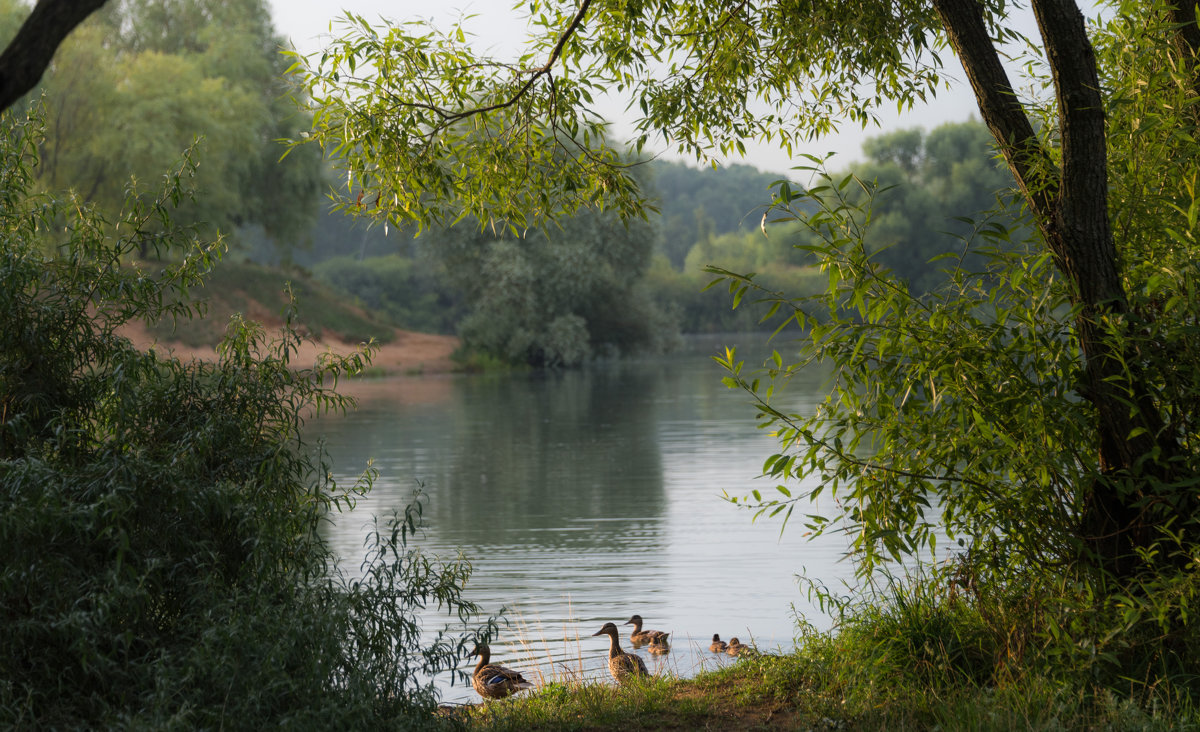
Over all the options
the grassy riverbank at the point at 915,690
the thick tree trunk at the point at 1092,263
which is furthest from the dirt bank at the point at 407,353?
the thick tree trunk at the point at 1092,263

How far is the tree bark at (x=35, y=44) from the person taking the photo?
122 inches

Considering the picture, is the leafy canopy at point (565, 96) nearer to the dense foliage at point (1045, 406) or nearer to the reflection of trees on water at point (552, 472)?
the dense foliage at point (1045, 406)

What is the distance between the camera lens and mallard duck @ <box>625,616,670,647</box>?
875 centimetres

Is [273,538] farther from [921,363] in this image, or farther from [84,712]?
[921,363]

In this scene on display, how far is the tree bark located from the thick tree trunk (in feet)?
13.0

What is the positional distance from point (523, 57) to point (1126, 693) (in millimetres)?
4603

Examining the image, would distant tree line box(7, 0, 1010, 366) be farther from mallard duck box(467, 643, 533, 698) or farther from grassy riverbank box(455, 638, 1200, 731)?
grassy riverbank box(455, 638, 1200, 731)

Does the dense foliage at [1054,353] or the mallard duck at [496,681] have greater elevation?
the dense foliage at [1054,353]

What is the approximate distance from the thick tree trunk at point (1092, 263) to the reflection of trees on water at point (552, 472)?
832cm

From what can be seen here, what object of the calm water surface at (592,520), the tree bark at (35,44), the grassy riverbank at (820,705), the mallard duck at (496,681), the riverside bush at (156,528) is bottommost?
the calm water surface at (592,520)

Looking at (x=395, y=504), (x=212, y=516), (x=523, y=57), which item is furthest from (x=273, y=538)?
(x=395, y=504)

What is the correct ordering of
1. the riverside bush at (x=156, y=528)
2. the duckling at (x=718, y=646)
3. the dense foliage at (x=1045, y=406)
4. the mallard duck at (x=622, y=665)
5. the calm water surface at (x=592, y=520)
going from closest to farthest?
the riverside bush at (x=156, y=528)
the dense foliage at (x=1045, y=406)
the mallard duck at (x=622, y=665)
the duckling at (x=718, y=646)
the calm water surface at (x=592, y=520)

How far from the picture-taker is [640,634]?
891 centimetres

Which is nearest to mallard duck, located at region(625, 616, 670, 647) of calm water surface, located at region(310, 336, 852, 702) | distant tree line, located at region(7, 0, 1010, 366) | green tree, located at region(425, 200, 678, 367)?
calm water surface, located at region(310, 336, 852, 702)
